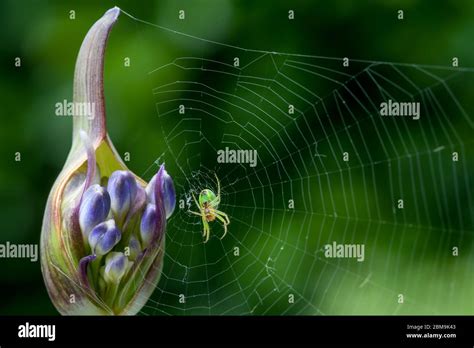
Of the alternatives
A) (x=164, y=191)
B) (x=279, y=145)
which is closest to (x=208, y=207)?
(x=164, y=191)

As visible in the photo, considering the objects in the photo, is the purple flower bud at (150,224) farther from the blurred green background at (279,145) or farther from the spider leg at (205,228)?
the blurred green background at (279,145)

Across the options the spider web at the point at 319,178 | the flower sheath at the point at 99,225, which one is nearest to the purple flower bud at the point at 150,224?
the flower sheath at the point at 99,225

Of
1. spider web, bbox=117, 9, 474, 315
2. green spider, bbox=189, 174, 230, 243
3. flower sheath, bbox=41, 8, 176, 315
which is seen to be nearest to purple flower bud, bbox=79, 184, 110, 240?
flower sheath, bbox=41, 8, 176, 315

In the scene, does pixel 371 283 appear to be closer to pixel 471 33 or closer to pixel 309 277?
pixel 309 277

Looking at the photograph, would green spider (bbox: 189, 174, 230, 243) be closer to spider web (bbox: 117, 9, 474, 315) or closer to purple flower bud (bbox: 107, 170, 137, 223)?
spider web (bbox: 117, 9, 474, 315)

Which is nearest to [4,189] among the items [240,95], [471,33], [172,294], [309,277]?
[172,294]

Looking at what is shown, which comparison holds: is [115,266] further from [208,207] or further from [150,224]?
[208,207]
